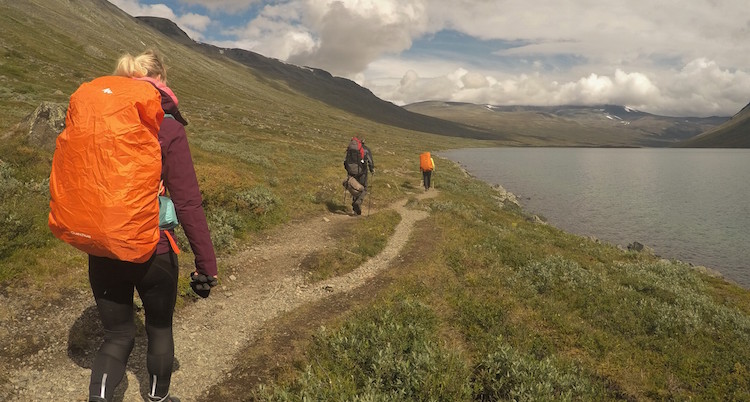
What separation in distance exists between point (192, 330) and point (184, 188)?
5409 mm

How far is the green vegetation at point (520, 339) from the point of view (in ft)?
21.6

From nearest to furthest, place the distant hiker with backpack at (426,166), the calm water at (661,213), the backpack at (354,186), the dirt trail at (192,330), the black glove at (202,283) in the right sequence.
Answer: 1. the black glove at (202,283)
2. the dirt trail at (192,330)
3. the backpack at (354,186)
4. the calm water at (661,213)
5. the distant hiker with backpack at (426,166)

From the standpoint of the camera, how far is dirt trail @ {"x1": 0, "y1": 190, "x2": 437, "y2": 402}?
6.06 meters

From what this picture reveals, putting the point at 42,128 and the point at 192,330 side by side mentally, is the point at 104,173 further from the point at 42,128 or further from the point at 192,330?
the point at 42,128

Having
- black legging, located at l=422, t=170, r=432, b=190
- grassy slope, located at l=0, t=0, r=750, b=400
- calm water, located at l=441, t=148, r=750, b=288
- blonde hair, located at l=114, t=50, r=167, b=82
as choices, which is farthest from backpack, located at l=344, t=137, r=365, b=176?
calm water, located at l=441, t=148, r=750, b=288

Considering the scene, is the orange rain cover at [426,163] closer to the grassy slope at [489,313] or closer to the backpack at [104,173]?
the grassy slope at [489,313]

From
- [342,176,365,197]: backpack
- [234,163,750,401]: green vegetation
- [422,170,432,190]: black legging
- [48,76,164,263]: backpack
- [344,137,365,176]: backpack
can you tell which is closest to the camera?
[48,76,164,263]: backpack

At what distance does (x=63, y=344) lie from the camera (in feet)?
22.6

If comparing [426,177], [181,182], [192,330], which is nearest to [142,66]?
[181,182]

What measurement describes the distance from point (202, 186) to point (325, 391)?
12.1 metres

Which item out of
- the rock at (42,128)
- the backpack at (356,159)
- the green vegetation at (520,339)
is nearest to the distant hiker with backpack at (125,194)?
the green vegetation at (520,339)

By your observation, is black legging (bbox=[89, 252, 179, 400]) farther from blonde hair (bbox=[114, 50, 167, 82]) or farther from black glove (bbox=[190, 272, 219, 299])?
blonde hair (bbox=[114, 50, 167, 82])

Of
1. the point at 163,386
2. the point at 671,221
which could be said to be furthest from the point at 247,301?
the point at 671,221

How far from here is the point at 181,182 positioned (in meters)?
3.83
